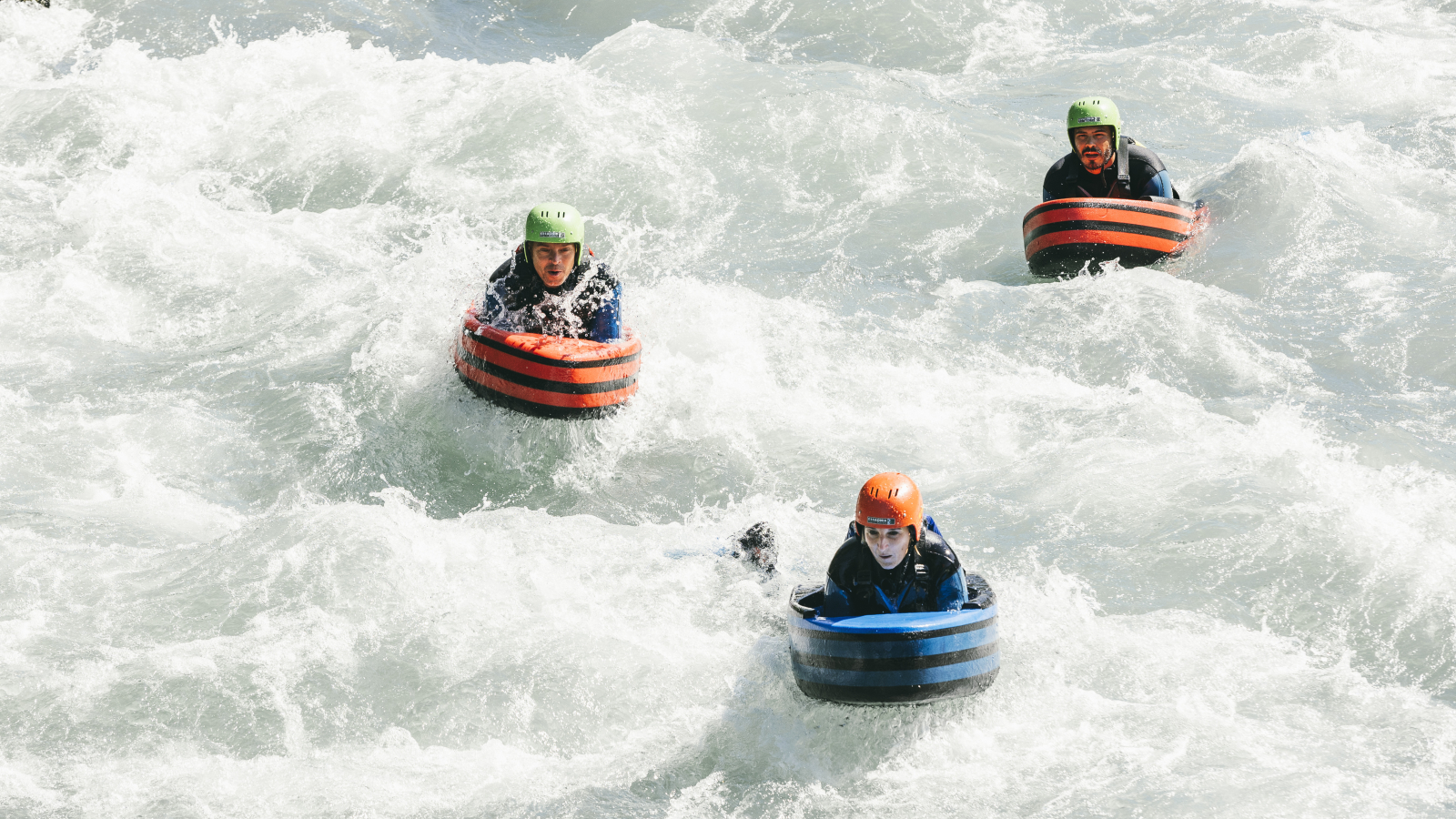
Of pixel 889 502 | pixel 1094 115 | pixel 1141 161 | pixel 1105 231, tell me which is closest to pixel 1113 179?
pixel 1141 161

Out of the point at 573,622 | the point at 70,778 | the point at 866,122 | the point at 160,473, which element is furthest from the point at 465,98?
the point at 70,778

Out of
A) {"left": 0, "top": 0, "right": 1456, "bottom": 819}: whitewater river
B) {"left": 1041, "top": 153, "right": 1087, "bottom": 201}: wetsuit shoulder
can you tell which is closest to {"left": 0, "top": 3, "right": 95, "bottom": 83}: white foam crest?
{"left": 0, "top": 0, "right": 1456, "bottom": 819}: whitewater river

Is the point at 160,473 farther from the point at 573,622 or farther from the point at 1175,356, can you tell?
the point at 1175,356

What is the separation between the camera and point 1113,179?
11.0m

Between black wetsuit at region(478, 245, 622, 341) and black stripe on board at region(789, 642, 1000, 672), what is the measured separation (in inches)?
151

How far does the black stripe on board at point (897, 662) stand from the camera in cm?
542

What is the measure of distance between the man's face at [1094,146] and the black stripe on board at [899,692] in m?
6.43

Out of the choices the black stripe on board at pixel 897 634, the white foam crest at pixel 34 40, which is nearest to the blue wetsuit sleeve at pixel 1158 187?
the black stripe on board at pixel 897 634

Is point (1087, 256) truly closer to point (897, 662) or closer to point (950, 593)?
point (950, 593)

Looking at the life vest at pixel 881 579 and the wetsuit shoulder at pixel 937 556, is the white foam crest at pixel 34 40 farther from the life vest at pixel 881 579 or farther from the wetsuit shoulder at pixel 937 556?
the wetsuit shoulder at pixel 937 556

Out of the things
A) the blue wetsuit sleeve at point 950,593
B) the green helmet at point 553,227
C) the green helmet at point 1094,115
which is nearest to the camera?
the blue wetsuit sleeve at point 950,593

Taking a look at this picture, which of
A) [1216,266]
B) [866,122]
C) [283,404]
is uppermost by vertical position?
[866,122]

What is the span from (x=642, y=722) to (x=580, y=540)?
1601 mm

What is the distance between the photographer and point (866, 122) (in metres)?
13.7
